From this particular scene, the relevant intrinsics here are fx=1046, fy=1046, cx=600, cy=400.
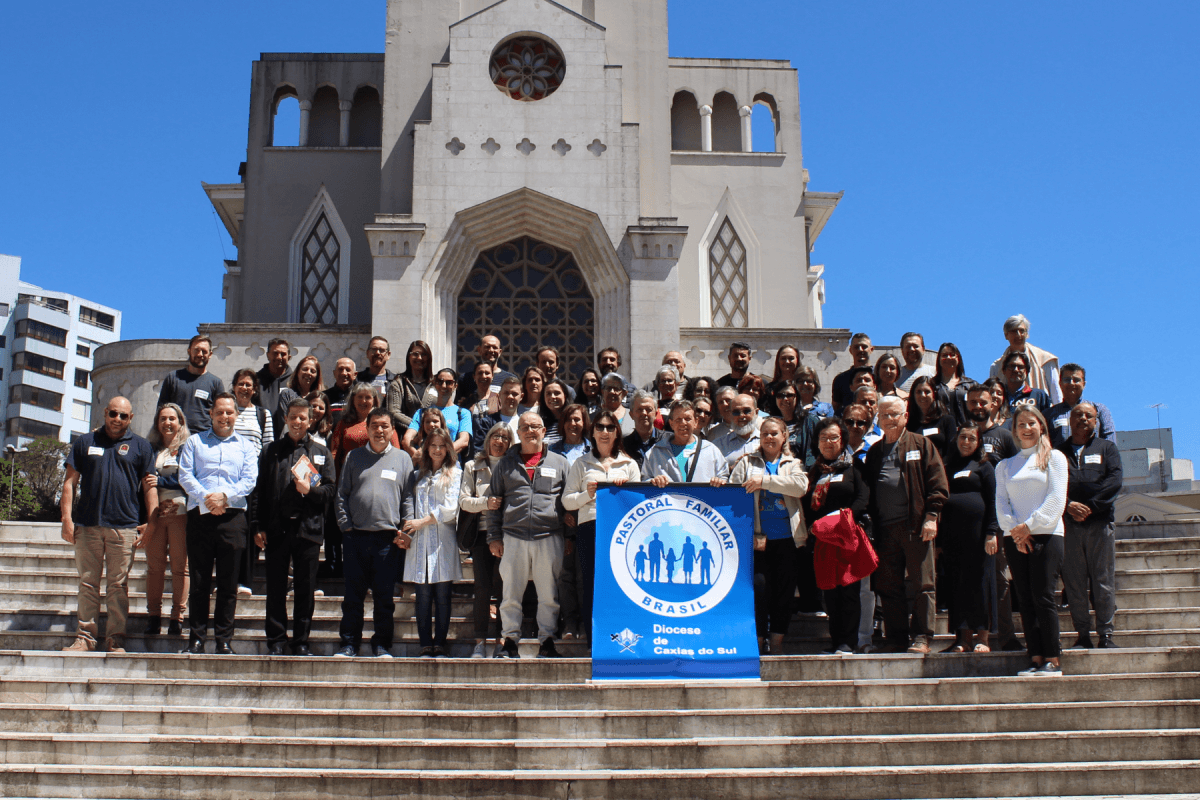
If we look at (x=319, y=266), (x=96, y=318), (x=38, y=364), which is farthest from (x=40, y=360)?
(x=319, y=266)

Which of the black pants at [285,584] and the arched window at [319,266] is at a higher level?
the arched window at [319,266]

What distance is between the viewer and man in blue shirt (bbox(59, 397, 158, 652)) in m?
8.43

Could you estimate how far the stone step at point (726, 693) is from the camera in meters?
7.40

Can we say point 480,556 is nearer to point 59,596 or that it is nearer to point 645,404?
point 645,404

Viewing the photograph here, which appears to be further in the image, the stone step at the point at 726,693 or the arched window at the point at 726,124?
the arched window at the point at 726,124

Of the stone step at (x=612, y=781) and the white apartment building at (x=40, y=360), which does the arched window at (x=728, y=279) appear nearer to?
the stone step at (x=612, y=781)

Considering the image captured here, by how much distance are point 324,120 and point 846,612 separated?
745 inches

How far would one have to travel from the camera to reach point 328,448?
9.18 metres

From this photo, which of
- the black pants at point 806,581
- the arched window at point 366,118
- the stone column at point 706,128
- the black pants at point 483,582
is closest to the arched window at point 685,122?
the stone column at point 706,128

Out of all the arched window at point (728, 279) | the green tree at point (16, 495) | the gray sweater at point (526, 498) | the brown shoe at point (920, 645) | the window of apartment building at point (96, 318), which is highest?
the window of apartment building at point (96, 318)

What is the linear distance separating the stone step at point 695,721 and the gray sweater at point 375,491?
1601 mm

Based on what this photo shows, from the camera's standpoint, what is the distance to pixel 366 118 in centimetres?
2334

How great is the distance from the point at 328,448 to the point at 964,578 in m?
5.41

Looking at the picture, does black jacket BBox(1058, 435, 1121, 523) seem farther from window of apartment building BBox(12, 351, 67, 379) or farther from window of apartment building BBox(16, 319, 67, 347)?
window of apartment building BBox(16, 319, 67, 347)
